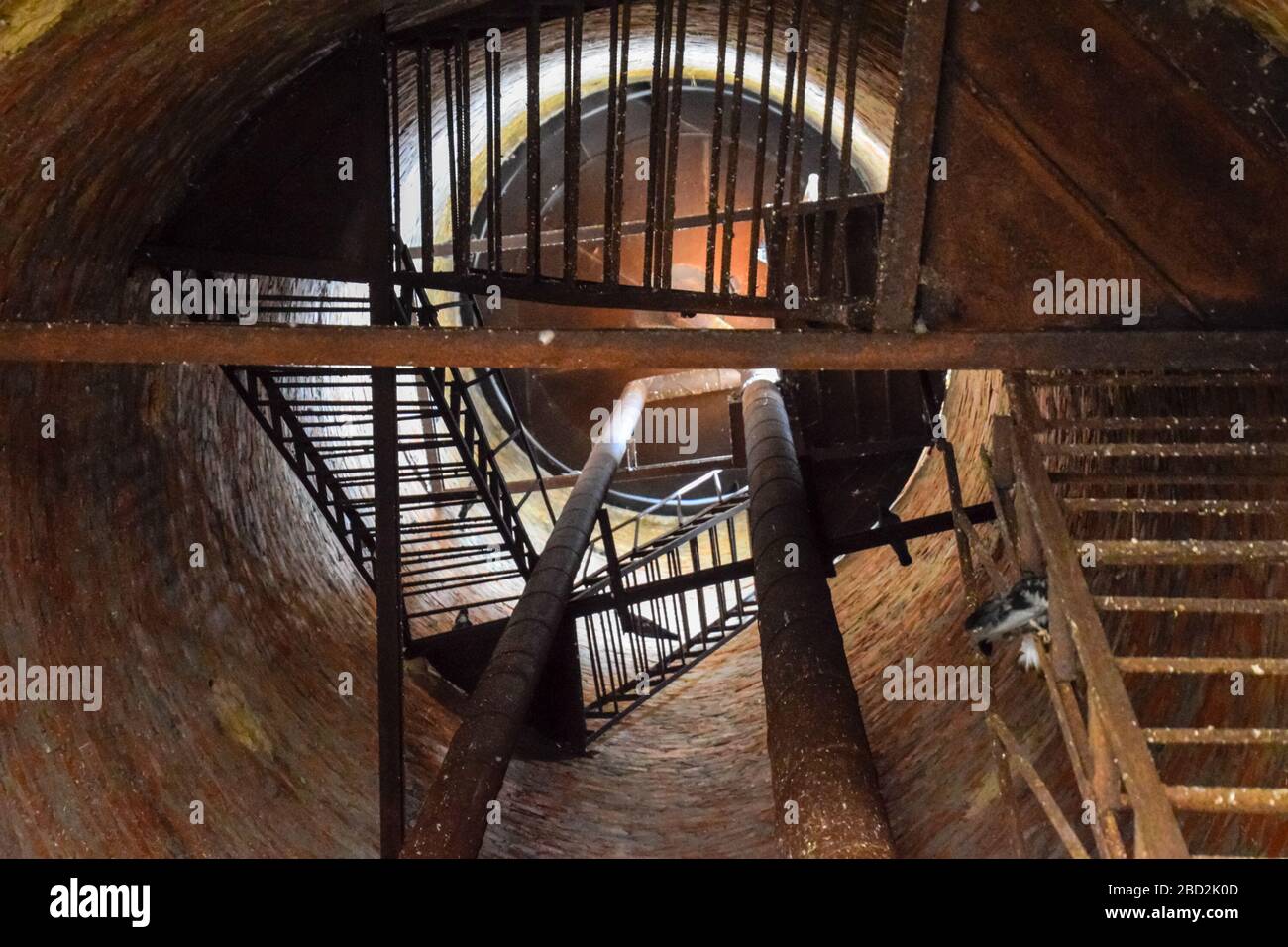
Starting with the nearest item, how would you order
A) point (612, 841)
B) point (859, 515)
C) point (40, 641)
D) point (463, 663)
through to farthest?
point (40, 641) < point (612, 841) < point (463, 663) < point (859, 515)

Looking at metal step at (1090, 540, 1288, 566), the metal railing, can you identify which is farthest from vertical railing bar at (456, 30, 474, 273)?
metal step at (1090, 540, 1288, 566)

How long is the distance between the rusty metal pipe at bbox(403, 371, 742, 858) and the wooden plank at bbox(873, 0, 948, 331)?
3.16 metres

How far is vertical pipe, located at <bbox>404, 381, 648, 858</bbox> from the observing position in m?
5.90

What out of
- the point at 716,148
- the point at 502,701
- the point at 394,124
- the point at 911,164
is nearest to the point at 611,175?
the point at 716,148

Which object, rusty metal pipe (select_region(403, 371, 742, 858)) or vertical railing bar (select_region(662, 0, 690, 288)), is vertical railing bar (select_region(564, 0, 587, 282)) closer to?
vertical railing bar (select_region(662, 0, 690, 288))

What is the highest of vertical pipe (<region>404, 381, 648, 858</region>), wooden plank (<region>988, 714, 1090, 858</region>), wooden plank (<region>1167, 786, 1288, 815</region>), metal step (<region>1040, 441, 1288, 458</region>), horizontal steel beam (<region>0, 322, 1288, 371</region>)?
horizontal steel beam (<region>0, 322, 1288, 371</region>)

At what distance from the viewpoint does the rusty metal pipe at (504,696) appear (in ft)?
19.4

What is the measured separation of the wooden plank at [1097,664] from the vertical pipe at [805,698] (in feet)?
4.28

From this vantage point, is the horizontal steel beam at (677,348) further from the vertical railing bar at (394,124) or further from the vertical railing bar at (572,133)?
the vertical railing bar at (394,124)

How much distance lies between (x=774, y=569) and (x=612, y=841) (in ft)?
8.17

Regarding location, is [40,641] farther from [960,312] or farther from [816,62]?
[816,62]

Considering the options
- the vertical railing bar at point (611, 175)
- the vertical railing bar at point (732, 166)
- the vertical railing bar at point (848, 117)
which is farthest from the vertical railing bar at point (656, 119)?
the vertical railing bar at point (848, 117)

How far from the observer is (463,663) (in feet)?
31.7

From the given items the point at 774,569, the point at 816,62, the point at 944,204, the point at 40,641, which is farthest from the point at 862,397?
the point at 40,641
